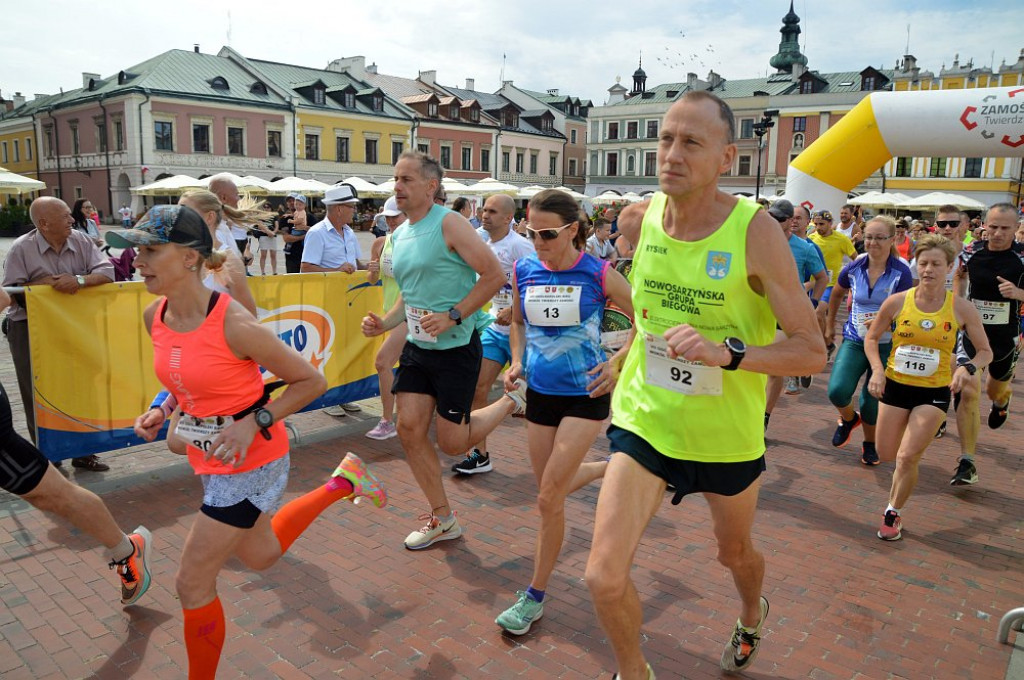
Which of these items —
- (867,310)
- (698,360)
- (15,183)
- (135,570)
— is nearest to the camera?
(698,360)

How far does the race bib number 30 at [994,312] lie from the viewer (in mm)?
6586

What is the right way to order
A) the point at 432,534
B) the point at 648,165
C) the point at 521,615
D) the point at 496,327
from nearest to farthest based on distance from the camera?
the point at 521,615
the point at 432,534
the point at 496,327
the point at 648,165

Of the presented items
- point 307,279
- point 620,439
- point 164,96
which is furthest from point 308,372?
point 164,96

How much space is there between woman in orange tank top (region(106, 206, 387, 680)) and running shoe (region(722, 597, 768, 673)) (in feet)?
6.75

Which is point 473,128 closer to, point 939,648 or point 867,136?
point 867,136

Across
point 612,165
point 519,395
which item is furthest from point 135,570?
point 612,165

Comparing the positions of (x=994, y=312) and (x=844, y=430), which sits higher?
(x=994, y=312)

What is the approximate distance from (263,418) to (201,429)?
0.28m

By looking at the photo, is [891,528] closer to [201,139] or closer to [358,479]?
→ [358,479]

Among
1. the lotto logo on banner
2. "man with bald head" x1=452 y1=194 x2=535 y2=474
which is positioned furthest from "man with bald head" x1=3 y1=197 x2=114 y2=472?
"man with bald head" x1=452 y1=194 x2=535 y2=474

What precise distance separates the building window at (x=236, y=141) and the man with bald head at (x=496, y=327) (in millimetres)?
46696

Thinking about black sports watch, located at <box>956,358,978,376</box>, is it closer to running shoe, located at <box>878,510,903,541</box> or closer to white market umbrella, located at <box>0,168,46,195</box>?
running shoe, located at <box>878,510,903,541</box>

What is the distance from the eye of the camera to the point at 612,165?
72625mm

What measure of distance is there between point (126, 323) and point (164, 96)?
45912 mm
